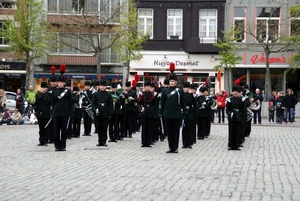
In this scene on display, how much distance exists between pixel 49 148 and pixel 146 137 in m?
2.90

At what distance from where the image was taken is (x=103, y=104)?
18.8 metres

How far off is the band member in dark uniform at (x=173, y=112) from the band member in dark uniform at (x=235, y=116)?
160cm

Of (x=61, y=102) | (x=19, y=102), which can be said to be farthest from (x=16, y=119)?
(x=61, y=102)

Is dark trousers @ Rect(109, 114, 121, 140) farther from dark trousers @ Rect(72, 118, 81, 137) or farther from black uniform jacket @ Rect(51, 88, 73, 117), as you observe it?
black uniform jacket @ Rect(51, 88, 73, 117)

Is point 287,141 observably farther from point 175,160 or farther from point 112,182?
point 112,182

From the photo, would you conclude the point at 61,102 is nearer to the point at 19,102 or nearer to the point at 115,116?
the point at 115,116

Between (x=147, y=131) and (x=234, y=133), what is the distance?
2.70 meters

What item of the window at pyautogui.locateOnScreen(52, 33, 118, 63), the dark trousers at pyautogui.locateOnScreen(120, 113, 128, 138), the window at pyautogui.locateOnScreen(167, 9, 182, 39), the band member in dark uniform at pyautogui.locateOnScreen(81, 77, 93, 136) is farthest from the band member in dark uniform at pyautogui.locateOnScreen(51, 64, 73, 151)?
the window at pyautogui.locateOnScreen(167, 9, 182, 39)

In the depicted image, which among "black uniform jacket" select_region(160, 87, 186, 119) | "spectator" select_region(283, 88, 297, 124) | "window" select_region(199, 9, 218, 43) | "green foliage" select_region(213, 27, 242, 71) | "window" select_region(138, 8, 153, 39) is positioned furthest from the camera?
"window" select_region(138, 8, 153, 39)

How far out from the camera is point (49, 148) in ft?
59.4

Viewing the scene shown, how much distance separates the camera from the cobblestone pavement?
9883 millimetres

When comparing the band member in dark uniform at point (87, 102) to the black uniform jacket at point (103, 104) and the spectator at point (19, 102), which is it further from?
the spectator at point (19, 102)

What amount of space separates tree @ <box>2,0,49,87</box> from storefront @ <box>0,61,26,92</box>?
4.23 metres

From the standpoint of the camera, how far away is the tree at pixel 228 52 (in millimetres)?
44438
